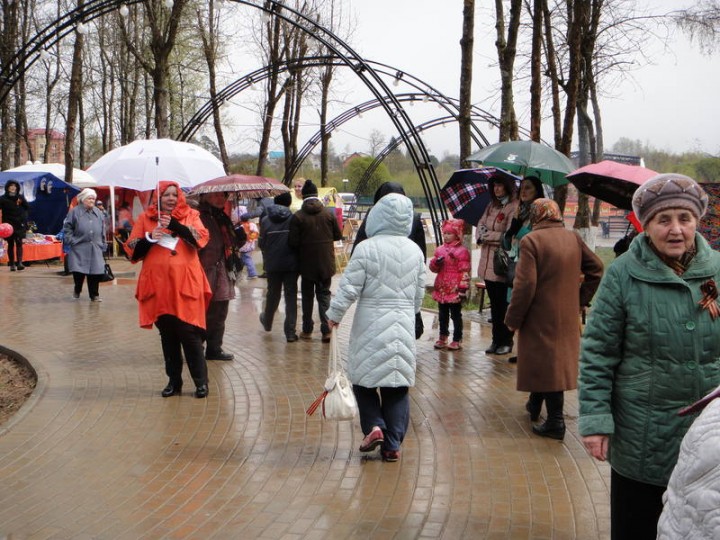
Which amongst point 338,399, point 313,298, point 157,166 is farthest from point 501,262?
point 157,166

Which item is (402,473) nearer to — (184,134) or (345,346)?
(345,346)

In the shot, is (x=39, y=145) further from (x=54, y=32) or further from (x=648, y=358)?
(x=648, y=358)

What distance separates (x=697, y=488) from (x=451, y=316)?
23.7 ft

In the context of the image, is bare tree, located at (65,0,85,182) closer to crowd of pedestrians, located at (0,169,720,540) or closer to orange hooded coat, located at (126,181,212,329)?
crowd of pedestrians, located at (0,169,720,540)

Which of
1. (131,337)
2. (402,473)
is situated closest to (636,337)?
(402,473)

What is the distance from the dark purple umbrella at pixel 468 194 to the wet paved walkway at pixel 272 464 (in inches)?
89.7

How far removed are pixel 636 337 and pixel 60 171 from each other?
2641cm

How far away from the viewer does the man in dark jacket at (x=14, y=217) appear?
17250 millimetres

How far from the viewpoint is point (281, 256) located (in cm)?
945

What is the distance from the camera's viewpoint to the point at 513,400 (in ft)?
22.5

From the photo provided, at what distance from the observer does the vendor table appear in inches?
755

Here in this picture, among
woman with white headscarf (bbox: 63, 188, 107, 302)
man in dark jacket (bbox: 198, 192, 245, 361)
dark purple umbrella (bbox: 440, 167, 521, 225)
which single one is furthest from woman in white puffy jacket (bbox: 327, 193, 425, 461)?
woman with white headscarf (bbox: 63, 188, 107, 302)

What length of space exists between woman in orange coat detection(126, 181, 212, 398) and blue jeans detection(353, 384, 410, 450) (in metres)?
1.98

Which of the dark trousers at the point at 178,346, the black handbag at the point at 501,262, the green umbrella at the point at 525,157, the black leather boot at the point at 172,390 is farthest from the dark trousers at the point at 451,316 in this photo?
the black leather boot at the point at 172,390
